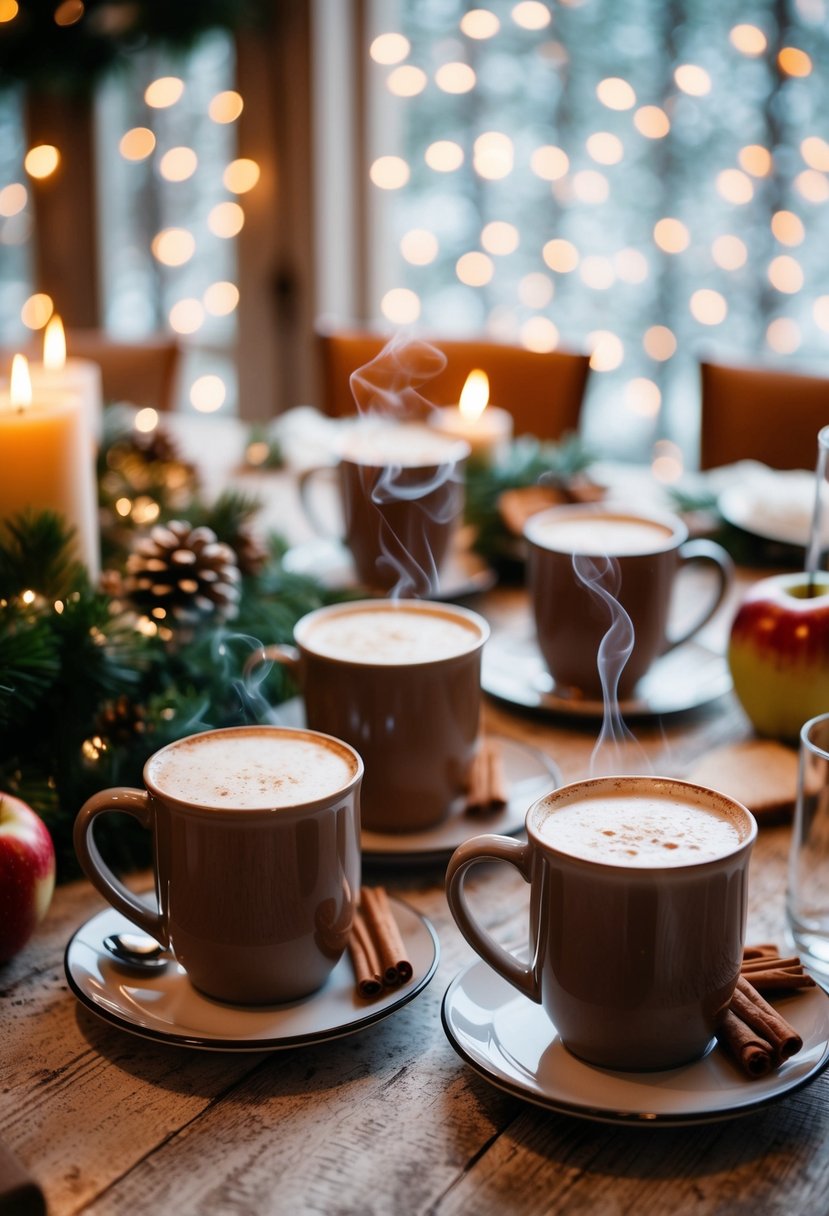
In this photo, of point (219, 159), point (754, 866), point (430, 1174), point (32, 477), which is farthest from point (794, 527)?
point (219, 159)

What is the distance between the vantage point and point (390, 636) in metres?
0.91

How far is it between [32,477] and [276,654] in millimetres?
257

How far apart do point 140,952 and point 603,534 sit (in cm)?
61

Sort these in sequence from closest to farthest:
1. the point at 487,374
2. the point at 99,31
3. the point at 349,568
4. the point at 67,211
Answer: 1. the point at 349,568
2. the point at 487,374
3. the point at 99,31
4. the point at 67,211

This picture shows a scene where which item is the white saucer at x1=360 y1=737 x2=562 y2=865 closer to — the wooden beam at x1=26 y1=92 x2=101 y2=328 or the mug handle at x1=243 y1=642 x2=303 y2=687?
the mug handle at x1=243 y1=642 x2=303 y2=687

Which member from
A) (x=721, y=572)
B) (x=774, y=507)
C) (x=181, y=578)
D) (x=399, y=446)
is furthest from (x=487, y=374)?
(x=181, y=578)

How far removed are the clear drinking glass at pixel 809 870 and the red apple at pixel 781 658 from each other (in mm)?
221

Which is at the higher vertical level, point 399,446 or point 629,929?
point 399,446

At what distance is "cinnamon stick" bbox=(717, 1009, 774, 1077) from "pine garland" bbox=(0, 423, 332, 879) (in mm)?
→ 410

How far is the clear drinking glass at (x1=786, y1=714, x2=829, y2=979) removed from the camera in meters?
0.74

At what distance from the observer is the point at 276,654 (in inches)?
36.2

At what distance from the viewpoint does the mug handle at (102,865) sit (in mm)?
668

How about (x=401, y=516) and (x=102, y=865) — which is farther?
(x=401, y=516)

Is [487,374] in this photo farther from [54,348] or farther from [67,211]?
[67,211]
